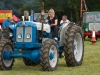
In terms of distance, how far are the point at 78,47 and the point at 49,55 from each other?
2219 mm

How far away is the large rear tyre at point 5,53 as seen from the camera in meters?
Answer: 10.9

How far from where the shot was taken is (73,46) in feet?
38.5

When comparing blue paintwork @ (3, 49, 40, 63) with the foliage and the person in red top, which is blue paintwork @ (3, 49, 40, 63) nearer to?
the person in red top

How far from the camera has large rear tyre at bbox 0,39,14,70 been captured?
10852 millimetres

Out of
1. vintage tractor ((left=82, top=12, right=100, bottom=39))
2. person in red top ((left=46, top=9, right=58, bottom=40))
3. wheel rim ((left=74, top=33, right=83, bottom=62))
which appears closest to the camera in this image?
person in red top ((left=46, top=9, right=58, bottom=40))

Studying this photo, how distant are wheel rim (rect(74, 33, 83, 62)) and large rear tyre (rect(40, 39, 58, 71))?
148 cm

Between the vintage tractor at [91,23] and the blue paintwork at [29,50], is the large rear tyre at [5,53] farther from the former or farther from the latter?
the vintage tractor at [91,23]

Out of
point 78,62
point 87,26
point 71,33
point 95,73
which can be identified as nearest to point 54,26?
point 71,33

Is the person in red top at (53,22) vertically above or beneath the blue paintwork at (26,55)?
above

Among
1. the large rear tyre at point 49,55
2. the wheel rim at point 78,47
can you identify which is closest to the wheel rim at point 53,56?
the large rear tyre at point 49,55

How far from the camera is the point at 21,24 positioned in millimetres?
11078

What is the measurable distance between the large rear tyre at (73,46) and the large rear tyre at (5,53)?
1594 mm

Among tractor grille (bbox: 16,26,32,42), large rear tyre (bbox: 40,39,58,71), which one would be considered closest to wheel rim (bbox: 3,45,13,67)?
tractor grille (bbox: 16,26,32,42)

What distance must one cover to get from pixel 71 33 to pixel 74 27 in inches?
17.9
